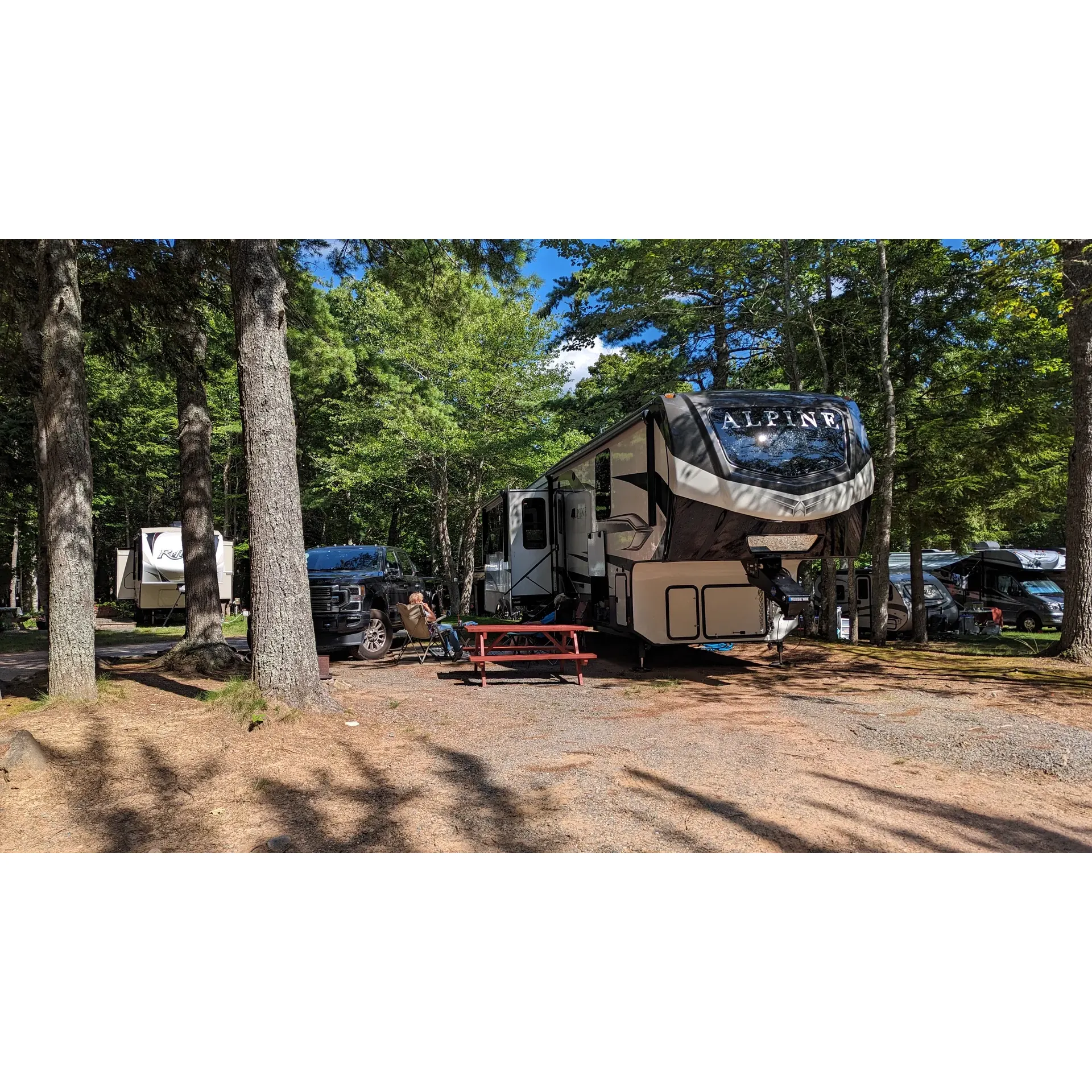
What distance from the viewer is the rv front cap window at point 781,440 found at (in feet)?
28.2

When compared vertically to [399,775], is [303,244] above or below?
above

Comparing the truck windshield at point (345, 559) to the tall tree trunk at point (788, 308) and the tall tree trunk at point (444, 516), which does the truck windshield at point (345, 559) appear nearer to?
the tall tree trunk at point (444, 516)

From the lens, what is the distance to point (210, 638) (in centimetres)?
1017

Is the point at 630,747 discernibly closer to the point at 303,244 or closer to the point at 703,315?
the point at 303,244

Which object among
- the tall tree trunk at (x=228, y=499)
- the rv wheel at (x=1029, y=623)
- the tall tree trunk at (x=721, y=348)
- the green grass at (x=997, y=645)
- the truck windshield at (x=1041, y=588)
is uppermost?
the tall tree trunk at (x=721, y=348)

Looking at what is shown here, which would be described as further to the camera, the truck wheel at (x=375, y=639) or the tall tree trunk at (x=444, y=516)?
the tall tree trunk at (x=444, y=516)

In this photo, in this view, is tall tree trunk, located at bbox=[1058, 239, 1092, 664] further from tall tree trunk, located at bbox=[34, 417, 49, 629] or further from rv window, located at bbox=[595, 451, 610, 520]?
tall tree trunk, located at bbox=[34, 417, 49, 629]

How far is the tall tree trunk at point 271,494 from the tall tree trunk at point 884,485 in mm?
9588

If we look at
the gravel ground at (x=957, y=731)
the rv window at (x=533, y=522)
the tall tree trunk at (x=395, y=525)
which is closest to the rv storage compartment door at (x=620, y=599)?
the gravel ground at (x=957, y=731)

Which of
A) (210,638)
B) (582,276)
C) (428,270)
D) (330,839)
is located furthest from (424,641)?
(582,276)

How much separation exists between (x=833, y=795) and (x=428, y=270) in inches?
297

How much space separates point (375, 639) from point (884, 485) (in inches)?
337

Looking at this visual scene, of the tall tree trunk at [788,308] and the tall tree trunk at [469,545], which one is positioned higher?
the tall tree trunk at [788,308]

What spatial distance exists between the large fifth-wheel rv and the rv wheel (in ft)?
46.3
